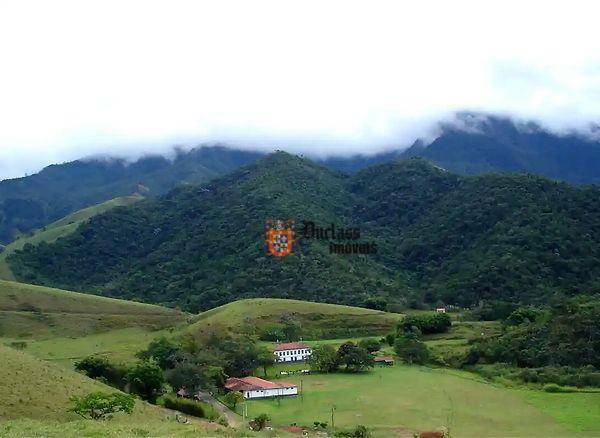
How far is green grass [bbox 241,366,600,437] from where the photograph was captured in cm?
4534

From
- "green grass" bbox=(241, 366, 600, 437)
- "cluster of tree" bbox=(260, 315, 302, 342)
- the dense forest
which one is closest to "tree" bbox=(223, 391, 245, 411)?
"green grass" bbox=(241, 366, 600, 437)

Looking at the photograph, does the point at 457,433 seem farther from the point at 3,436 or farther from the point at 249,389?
the point at 3,436

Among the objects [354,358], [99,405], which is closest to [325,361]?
[354,358]

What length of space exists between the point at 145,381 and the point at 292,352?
27668 mm

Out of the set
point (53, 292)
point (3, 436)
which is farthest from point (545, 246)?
point (3, 436)

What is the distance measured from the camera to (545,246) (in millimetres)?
115312

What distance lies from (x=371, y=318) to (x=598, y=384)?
39333 millimetres

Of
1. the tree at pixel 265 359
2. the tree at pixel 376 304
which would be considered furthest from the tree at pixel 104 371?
the tree at pixel 376 304

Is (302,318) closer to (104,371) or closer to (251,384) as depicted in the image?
(251,384)

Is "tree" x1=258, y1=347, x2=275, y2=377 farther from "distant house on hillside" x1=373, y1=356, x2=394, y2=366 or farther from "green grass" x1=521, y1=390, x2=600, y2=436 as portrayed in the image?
"green grass" x1=521, y1=390, x2=600, y2=436

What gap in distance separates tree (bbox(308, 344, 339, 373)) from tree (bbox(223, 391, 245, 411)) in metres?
15.1

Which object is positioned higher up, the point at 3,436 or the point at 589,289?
the point at 3,436

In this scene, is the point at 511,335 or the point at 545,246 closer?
the point at 511,335

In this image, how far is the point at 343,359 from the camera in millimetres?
67625
